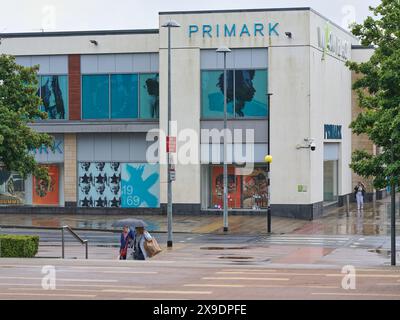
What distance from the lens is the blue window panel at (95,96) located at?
56.6 m

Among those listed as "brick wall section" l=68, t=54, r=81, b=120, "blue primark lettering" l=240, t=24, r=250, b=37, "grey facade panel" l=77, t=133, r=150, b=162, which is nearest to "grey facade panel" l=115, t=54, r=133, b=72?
"brick wall section" l=68, t=54, r=81, b=120

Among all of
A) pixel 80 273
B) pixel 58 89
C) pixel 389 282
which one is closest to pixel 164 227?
pixel 58 89

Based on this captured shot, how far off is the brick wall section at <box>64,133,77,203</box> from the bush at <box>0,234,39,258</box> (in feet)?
75.7

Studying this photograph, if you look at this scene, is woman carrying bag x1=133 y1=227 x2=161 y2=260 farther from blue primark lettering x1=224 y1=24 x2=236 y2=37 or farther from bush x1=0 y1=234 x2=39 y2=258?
blue primark lettering x1=224 y1=24 x2=236 y2=37

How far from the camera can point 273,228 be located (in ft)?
157

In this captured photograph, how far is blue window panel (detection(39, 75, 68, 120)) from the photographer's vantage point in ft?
187

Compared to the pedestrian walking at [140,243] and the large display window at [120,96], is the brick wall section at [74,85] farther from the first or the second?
the pedestrian walking at [140,243]

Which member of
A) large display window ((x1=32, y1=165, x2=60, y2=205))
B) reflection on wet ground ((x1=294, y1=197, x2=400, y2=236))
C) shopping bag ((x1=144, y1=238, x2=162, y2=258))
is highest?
large display window ((x1=32, y1=165, x2=60, y2=205))

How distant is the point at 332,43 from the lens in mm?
59000

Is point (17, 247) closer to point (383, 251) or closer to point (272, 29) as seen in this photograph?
point (383, 251)

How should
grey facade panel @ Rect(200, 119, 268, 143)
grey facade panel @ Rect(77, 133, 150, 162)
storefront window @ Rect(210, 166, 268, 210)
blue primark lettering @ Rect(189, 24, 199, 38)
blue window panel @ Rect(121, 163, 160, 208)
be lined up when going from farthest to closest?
grey facade panel @ Rect(77, 133, 150, 162)
blue window panel @ Rect(121, 163, 160, 208)
storefront window @ Rect(210, 166, 268, 210)
blue primark lettering @ Rect(189, 24, 199, 38)
grey facade panel @ Rect(200, 119, 268, 143)
